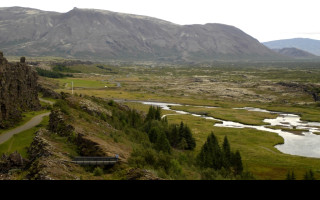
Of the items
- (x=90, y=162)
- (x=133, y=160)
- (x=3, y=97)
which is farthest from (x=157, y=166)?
(x=3, y=97)

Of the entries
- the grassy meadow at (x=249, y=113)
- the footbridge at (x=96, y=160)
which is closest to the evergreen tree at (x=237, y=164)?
the grassy meadow at (x=249, y=113)

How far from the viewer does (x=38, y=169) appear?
785 inches

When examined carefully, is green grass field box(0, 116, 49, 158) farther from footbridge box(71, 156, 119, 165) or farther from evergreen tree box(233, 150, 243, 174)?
evergreen tree box(233, 150, 243, 174)

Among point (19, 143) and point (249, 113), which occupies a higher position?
point (19, 143)

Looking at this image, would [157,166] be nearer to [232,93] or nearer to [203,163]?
[203,163]

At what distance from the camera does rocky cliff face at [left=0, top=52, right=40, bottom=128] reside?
146 feet

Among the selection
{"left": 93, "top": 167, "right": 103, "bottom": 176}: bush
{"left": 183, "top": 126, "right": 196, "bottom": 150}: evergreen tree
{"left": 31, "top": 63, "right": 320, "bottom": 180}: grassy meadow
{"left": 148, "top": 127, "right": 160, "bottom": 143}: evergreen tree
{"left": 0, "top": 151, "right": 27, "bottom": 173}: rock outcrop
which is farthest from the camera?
{"left": 183, "top": 126, "right": 196, "bottom": 150}: evergreen tree

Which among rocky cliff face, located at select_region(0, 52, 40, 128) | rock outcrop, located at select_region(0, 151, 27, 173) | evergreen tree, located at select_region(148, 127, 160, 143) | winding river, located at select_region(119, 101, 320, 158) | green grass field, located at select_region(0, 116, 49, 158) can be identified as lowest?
winding river, located at select_region(119, 101, 320, 158)

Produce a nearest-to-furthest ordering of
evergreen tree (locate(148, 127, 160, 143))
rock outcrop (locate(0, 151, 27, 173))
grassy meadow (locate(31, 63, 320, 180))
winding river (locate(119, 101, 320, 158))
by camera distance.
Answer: rock outcrop (locate(0, 151, 27, 173)) < evergreen tree (locate(148, 127, 160, 143)) < grassy meadow (locate(31, 63, 320, 180)) < winding river (locate(119, 101, 320, 158))

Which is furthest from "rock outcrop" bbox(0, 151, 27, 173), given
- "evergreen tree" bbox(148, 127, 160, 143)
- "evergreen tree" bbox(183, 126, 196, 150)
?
"evergreen tree" bbox(183, 126, 196, 150)

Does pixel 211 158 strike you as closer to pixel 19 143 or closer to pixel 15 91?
pixel 19 143

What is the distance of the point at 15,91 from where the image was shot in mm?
54312

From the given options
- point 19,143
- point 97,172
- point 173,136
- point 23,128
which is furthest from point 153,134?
point 97,172

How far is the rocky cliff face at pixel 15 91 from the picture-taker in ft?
146
